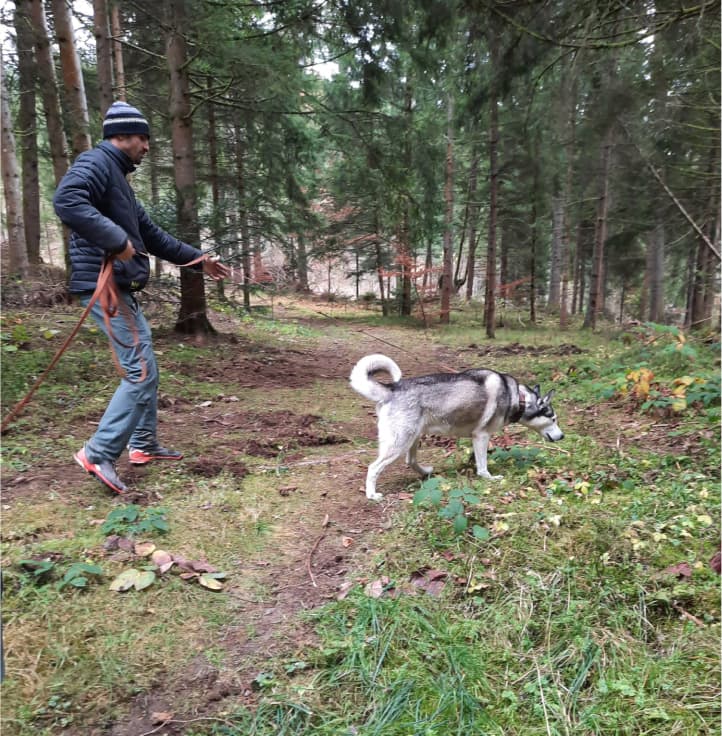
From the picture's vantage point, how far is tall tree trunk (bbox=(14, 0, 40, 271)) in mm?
9250

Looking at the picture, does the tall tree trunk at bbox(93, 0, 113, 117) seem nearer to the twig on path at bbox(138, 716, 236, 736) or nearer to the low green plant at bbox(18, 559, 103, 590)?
the low green plant at bbox(18, 559, 103, 590)

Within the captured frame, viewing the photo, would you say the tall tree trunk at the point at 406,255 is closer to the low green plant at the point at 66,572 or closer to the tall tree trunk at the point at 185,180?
the tall tree trunk at the point at 185,180

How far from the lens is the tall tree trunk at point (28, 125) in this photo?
30.3 feet

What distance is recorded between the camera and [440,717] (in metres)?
1.82

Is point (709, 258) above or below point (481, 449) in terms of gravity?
above

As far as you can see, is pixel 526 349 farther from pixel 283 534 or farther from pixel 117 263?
pixel 117 263

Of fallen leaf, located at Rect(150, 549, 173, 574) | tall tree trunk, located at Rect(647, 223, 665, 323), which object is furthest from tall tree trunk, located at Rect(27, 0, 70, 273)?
tall tree trunk, located at Rect(647, 223, 665, 323)

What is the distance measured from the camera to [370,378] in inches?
153

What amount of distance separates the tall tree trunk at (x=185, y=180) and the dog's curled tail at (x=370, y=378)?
4.99 m

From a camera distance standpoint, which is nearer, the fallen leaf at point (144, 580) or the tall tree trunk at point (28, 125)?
the fallen leaf at point (144, 580)

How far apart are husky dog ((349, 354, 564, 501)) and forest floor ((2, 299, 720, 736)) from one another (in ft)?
1.14

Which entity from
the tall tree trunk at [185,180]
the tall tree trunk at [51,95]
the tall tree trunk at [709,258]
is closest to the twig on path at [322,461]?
the tall tree trunk at [185,180]

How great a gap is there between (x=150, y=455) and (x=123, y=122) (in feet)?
8.46

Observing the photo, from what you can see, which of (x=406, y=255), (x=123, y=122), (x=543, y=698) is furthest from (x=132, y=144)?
(x=406, y=255)
